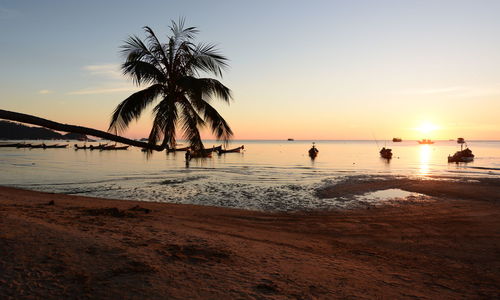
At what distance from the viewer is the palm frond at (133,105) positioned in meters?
10.8

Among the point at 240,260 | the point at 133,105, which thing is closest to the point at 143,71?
the point at 133,105

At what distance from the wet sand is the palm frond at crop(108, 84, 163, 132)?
333cm

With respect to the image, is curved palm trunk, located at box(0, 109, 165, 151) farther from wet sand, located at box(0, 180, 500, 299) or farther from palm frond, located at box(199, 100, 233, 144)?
palm frond, located at box(199, 100, 233, 144)

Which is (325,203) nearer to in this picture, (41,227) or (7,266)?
(41,227)

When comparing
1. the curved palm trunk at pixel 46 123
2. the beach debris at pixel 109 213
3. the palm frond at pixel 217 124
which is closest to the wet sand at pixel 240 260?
the beach debris at pixel 109 213

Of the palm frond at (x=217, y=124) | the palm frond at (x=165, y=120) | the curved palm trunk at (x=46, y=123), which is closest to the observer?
the curved palm trunk at (x=46, y=123)

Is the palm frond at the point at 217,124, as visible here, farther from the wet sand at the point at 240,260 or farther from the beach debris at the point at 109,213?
the beach debris at the point at 109,213

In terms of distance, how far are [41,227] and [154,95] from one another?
227 inches

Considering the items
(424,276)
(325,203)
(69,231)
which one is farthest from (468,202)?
(69,231)

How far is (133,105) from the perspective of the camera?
1084 cm

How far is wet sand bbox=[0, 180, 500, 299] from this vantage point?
479cm

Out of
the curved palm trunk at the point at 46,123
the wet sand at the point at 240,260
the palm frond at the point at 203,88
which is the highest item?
the palm frond at the point at 203,88

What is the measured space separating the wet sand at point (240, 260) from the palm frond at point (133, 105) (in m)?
3.33

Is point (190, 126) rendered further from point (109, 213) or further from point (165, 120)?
point (109, 213)
